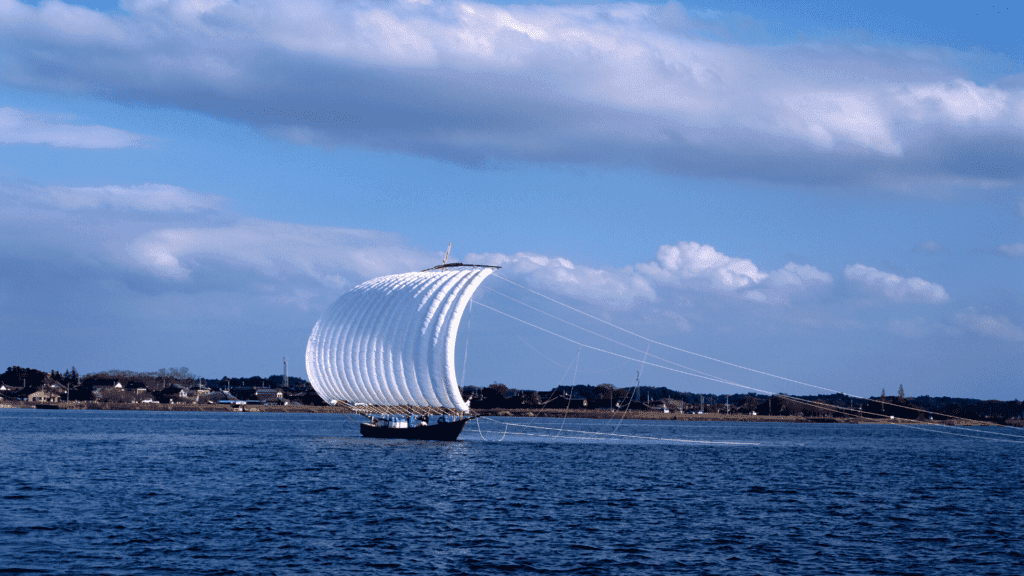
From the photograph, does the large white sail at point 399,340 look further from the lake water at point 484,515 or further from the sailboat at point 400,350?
the lake water at point 484,515

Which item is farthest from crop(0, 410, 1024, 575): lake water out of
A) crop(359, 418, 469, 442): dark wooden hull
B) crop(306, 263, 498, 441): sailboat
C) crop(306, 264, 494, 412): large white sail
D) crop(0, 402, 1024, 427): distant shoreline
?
crop(0, 402, 1024, 427): distant shoreline

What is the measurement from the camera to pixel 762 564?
2211cm

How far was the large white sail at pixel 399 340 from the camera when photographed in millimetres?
54375

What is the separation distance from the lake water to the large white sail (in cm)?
408

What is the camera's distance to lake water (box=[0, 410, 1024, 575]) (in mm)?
21844

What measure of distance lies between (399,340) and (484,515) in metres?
26.8

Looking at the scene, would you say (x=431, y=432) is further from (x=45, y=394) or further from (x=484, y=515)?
(x=45, y=394)

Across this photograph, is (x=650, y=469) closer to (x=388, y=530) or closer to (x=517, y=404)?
(x=388, y=530)

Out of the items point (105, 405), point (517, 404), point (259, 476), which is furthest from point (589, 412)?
point (259, 476)

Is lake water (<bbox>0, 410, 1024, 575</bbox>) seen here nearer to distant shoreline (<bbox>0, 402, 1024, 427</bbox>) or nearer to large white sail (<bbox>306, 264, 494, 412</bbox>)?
large white sail (<bbox>306, 264, 494, 412</bbox>)

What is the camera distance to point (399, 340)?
55.1 m

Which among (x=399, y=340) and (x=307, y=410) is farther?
(x=307, y=410)

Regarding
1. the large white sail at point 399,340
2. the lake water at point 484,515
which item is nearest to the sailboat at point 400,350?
the large white sail at point 399,340

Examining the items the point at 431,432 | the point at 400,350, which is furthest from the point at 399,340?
the point at 431,432
